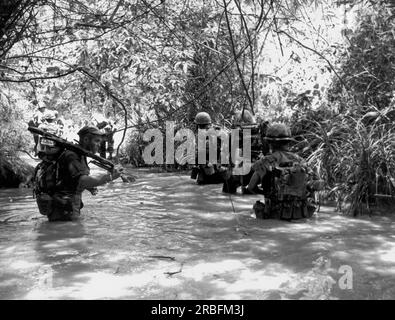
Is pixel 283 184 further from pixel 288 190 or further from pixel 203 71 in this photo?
pixel 203 71

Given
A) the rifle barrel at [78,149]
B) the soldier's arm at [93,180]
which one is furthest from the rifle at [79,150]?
the soldier's arm at [93,180]

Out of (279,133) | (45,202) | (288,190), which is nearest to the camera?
(45,202)

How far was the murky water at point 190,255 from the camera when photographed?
13.0 feet

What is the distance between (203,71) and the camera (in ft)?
31.2

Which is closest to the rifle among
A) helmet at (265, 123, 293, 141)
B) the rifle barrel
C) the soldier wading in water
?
the rifle barrel

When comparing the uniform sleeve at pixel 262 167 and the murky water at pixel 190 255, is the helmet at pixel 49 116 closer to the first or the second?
the murky water at pixel 190 255

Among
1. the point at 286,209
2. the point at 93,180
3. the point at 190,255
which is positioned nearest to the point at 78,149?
the point at 93,180

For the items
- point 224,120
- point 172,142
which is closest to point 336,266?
point 224,120

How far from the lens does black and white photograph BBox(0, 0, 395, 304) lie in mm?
4102

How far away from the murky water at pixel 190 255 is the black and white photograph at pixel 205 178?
2cm

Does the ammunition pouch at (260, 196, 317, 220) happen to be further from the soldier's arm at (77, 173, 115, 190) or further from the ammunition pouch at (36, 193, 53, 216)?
the ammunition pouch at (36, 193, 53, 216)

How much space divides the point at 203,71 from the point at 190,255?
5.19m

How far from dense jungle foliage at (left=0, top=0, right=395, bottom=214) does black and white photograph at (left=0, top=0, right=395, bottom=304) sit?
1.6 inches
